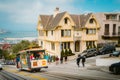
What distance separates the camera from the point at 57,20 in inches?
2143

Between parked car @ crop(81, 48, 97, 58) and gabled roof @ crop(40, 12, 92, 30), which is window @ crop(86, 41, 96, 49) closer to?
gabled roof @ crop(40, 12, 92, 30)

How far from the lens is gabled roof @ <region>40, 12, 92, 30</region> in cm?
5483

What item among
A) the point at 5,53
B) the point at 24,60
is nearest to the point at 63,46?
the point at 24,60

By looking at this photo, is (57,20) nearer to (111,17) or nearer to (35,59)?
(111,17)

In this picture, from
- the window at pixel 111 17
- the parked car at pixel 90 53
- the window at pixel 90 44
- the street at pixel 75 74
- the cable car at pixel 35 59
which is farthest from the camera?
the window at pixel 111 17

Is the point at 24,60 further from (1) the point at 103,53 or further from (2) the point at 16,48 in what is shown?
(2) the point at 16,48

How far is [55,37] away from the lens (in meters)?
53.2

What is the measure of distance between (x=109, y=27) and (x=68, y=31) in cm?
1562

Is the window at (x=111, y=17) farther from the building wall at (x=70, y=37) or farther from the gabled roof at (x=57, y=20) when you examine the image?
the building wall at (x=70, y=37)

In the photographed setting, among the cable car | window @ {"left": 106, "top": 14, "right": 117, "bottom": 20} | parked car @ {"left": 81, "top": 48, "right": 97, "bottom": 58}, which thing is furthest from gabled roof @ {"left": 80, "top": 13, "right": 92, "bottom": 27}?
the cable car

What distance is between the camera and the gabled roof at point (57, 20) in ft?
180

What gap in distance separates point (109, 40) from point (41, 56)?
38246 mm

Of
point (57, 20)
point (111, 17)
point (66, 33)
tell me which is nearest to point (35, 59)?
point (66, 33)

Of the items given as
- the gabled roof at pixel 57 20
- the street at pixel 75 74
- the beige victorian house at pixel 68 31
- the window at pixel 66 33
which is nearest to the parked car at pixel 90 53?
the beige victorian house at pixel 68 31
